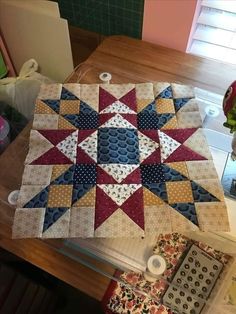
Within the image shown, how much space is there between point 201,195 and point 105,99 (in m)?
0.41

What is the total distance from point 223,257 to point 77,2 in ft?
3.52

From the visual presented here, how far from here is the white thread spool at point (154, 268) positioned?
68 cm

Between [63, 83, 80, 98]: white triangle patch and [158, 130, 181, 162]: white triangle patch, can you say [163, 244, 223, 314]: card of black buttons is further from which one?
[63, 83, 80, 98]: white triangle patch

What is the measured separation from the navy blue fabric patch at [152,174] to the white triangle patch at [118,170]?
25 millimetres

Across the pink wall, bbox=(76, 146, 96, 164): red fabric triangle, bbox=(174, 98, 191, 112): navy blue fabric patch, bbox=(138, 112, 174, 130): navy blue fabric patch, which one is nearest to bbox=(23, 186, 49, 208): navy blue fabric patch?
bbox=(76, 146, 96, 164): red fabric triangle

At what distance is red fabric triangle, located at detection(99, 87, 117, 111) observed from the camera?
903mm

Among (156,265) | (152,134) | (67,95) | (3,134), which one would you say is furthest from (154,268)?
(3,134)

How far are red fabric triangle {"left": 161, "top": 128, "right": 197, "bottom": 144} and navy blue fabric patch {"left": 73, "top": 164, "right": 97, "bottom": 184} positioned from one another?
0.23 metres

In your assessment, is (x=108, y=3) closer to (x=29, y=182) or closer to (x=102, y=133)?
(x=102, y=133)

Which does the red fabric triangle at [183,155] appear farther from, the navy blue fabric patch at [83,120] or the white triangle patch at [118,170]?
the navy blue fabric patch at [83,120]

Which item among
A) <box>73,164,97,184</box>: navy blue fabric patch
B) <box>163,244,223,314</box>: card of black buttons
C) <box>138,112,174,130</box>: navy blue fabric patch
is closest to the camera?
<box>163,244,223,314</box>: card of black buttons

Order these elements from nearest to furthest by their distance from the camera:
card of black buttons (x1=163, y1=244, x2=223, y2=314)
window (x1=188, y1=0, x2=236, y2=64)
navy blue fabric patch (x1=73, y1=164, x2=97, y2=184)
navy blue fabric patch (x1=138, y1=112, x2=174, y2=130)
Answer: card of black buttons (x1=163, y1=244, x2=223, y2=314)
navy blue fabric patch (x1=73, y1=164, x2=97, y2=184)
navy blue fabric patch (x1=138, y1=112, x2=174, y2=130)
window (x1=188, y1=0, x2=236, y2=64)

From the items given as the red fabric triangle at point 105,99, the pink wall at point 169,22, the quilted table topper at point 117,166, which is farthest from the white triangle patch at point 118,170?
the pink wall at point 169,22

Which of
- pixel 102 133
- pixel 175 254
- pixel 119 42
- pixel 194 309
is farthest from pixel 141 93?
pixel 194 309
